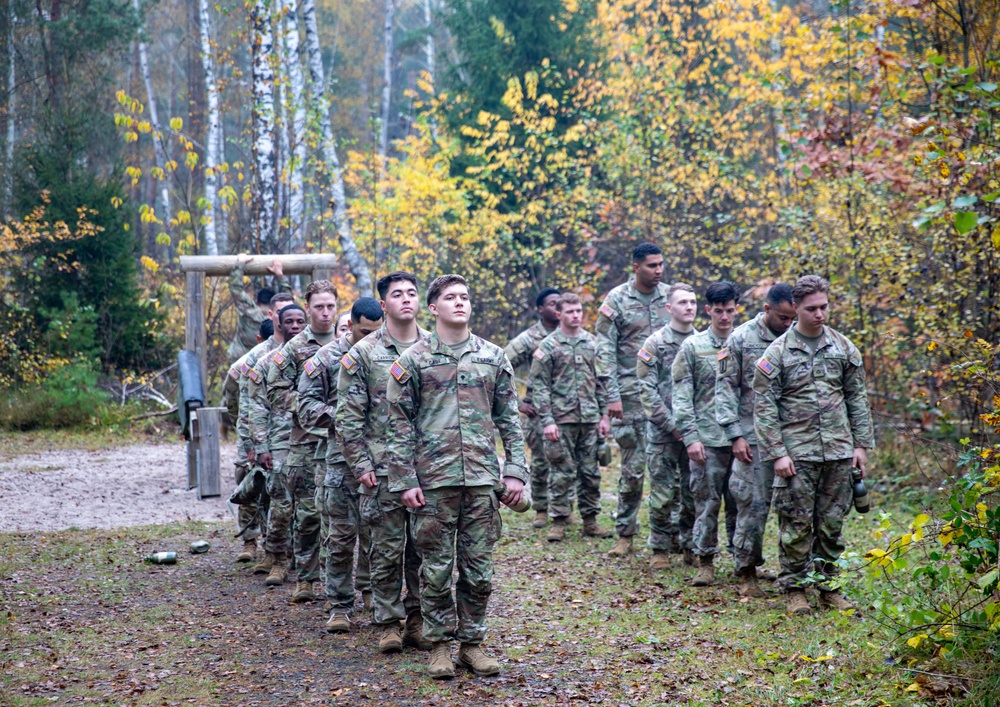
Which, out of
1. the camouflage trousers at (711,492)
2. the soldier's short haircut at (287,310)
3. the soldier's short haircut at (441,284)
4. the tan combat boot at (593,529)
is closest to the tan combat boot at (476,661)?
the soldier's short haircut at (441,284)

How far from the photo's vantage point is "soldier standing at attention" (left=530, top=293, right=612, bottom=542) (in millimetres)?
10539

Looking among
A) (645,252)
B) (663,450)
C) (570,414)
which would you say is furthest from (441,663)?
(645,252)

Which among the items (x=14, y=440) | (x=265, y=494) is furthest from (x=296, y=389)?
(x=14, y=440)

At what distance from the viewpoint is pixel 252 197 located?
1662 cm

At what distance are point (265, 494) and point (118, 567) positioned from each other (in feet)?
5.03

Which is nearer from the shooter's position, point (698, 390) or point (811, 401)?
point (811, 401)

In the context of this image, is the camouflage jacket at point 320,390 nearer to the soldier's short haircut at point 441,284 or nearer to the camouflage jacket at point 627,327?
the soldier's short haircut at point 441,284

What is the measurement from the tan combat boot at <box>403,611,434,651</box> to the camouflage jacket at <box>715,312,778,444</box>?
292 centimetres

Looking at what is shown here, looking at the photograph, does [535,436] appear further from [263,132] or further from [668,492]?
[263,132]

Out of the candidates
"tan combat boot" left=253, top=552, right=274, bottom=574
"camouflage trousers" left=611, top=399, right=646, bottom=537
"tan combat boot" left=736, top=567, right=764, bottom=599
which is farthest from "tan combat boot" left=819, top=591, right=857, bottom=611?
"tan combat boot" left=253, top=552, right=274, bottom=574

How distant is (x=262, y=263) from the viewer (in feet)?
40.0

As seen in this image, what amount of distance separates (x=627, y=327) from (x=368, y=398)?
389cm

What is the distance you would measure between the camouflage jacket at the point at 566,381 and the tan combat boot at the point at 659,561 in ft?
6.18

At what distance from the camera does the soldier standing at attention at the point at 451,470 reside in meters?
6.11
